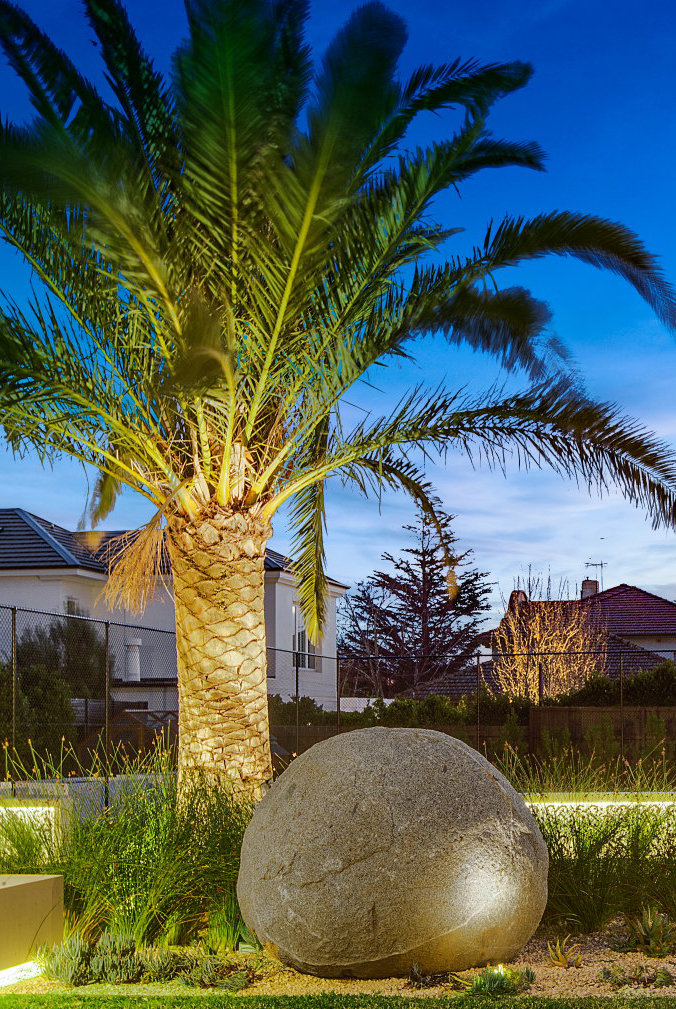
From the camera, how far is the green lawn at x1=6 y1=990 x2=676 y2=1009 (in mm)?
5223

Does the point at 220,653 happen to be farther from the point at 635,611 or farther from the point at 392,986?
the point at 635,611

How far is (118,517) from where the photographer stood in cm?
1504

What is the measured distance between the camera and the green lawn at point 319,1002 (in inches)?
206

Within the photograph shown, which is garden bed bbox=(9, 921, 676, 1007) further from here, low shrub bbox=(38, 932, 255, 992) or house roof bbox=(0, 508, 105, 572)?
house roof bbox=(0, 508, 105, 572)

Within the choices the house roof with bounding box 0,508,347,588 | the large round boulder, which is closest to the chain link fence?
the house roof with bounding box 0,508,347,588

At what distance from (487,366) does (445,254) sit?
2398mm

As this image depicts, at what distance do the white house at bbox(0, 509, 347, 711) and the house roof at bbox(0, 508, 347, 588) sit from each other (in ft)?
0.08

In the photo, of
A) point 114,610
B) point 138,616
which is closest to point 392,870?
point 138,616

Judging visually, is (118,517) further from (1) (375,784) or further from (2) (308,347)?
(1) (375,784)

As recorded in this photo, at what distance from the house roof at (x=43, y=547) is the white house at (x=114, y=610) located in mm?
24

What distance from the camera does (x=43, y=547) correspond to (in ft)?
84.0

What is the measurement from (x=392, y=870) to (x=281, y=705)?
1683 centimetres

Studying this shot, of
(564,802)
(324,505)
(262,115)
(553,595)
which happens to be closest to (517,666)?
(553,595)

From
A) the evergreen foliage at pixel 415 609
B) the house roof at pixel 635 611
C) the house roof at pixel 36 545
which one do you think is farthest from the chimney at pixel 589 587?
the house roof at pixel 36 545
